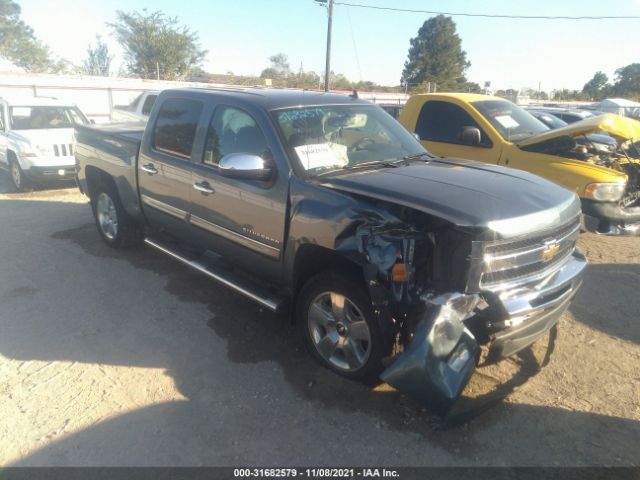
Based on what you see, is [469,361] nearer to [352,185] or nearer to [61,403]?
[352,185]

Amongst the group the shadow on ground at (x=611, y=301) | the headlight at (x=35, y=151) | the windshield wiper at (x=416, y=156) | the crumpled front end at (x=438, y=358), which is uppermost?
the windshield wiper at (x=416, y=156)

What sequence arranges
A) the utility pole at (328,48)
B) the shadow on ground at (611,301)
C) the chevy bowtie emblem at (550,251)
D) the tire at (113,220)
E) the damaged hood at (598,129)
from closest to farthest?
1. the chevy bowtie emblem at (550,251)
2. the shadow on ground at (611,301)
3. the damaged hood at (598,129)
4. the tire at (113,220)
5. the utility pole at (328,48)

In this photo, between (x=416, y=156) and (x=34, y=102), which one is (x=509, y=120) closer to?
(x=416, y=156)

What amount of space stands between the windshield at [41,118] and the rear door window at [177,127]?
6.38 metres

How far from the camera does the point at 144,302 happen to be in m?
4.54

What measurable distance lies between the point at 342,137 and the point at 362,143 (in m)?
0.20

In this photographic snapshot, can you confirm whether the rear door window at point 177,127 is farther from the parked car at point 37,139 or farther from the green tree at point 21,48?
the green tree at point 21,48

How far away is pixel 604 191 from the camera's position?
205 inches

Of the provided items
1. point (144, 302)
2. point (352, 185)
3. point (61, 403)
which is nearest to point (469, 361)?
point (352, 185)

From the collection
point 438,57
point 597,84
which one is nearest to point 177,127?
point 438,57

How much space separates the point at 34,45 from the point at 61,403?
59.6 m

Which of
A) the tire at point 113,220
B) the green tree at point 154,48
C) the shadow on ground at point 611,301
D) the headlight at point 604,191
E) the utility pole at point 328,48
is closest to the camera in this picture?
the shadow on ground at point 611,301

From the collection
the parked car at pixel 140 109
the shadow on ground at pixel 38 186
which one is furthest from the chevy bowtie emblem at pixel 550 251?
the parked car at pixel 140 109

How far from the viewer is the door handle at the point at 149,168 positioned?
4643 millimetres
